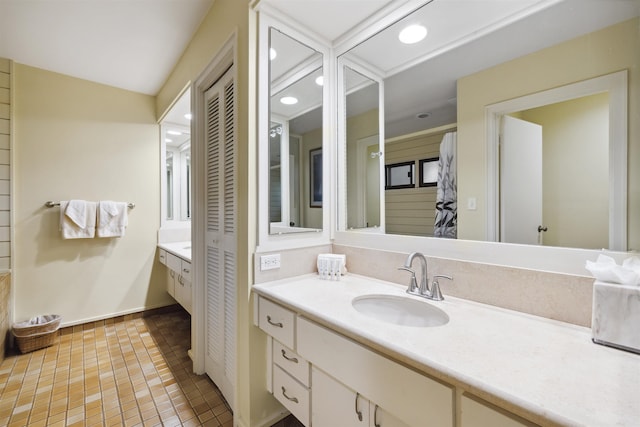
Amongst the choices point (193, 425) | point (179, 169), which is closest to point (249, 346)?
point (193, 425)

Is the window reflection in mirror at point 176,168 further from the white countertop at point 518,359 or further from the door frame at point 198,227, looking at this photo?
the white countertop at point 518,359

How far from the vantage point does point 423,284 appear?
1.21 m

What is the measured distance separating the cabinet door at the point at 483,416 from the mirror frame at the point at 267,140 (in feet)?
3.43

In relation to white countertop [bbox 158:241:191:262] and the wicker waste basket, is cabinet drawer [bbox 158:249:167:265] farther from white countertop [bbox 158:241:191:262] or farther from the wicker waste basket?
Answer: the wicker waste basket

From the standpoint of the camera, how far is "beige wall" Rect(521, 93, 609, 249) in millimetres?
881

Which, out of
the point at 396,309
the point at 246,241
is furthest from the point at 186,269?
the point at 396,309

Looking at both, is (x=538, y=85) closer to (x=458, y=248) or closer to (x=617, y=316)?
(x=458, y=248)

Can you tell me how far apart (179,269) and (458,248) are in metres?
2.31

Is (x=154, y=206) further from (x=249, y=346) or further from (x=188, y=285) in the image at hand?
(x=249, y=346)

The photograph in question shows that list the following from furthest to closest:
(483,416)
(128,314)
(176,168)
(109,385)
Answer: (176,168) < (128,314) < (109,385) < (483,416)

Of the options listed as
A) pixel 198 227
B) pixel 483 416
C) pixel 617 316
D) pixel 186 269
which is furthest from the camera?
pixel 186 269

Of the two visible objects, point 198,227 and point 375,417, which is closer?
point 375,417

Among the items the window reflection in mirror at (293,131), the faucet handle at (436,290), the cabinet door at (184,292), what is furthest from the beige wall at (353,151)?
the cabinet door at (184,292)

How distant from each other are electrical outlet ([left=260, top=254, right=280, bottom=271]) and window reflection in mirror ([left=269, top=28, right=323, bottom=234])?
0.14 metres
